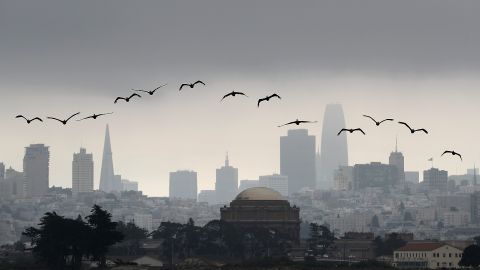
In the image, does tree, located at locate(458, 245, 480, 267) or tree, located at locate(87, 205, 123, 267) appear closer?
tree, located at locate(87, 205, 123, 267)

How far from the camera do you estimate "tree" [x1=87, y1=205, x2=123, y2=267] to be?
155 metres

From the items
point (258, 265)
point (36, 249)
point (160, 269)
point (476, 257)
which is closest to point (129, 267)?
point (160, 269)

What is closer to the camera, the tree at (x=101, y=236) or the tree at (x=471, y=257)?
the tree at (x=101, y=236)

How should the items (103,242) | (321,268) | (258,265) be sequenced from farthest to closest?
(103,242), (258,265), (321,268)

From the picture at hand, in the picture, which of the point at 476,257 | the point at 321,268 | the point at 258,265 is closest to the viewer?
the point at 321,268

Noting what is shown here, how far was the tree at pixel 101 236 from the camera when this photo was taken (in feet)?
509

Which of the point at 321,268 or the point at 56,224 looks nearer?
the point at 321,268

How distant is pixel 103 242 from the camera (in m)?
157

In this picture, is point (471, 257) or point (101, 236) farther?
point (471, 257)

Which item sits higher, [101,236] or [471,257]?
[101,236]

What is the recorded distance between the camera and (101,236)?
158375 mm

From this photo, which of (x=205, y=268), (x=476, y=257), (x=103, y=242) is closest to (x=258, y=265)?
(x=205, y=268)

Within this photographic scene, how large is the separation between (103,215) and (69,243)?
28.9 ft

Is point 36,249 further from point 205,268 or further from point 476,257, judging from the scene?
point 476,257
